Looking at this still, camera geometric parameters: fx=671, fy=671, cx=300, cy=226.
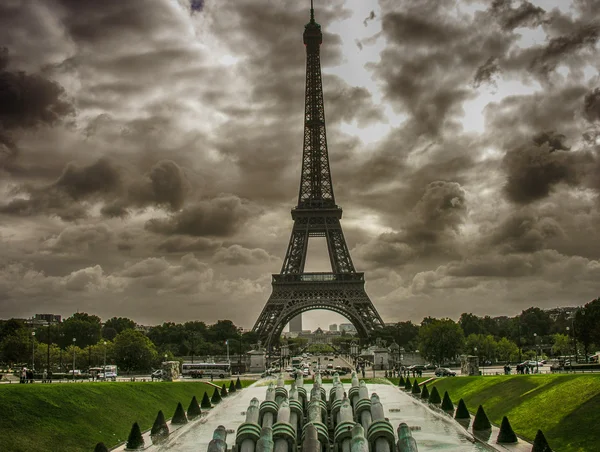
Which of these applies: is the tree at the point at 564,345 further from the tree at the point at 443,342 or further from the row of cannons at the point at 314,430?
the row of cannons at the point at 314,430

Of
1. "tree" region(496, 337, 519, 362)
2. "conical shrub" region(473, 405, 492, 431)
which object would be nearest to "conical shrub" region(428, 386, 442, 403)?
"conical shrub" region(473, 405, 492, 431)

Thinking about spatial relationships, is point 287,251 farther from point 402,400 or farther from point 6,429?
point 6,429

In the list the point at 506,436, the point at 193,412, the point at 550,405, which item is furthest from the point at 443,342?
the point at 506,436

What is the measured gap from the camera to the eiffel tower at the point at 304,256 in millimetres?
107625

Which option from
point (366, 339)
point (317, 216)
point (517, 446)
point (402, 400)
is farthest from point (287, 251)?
point (517, 446)

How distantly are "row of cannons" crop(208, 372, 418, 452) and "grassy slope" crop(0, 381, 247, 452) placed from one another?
8516 mm

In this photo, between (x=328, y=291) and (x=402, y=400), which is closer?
(x=402, y=400)

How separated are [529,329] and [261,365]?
307 feet

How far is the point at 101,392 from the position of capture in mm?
39469

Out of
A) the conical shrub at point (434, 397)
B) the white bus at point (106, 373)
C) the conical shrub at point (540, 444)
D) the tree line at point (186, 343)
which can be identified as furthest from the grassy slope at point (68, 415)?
the white bus at point (106, 373)

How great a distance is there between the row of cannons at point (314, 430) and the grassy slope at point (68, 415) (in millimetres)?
8516

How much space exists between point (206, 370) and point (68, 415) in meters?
52.5

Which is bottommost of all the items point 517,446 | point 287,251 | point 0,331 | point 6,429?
point 517,446

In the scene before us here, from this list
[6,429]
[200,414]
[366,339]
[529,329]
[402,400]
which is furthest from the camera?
[529,329]
